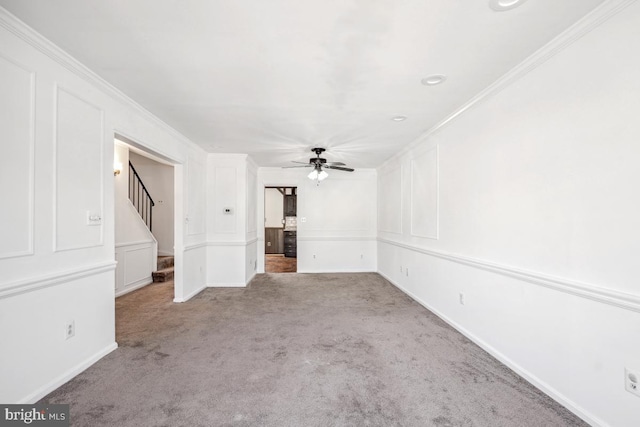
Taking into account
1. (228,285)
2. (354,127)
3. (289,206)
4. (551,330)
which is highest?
(354,127)

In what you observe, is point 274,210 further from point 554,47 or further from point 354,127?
point 554,47

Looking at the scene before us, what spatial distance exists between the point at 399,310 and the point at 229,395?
264cm

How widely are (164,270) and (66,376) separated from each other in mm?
3748

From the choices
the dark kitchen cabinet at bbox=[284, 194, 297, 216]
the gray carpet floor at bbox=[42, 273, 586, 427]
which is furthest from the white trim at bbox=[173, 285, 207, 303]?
the dark kitchen cabinet at bbox=[284, 194, 297, 216]

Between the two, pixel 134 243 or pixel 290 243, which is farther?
pixel 290 243

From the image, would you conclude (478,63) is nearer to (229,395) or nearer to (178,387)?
(229,395)

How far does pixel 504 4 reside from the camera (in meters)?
1.62

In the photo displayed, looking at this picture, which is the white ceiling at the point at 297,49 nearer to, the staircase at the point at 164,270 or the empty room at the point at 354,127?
the empty room at the point at 354,127

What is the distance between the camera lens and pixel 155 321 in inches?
141

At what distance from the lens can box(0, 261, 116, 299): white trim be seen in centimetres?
183

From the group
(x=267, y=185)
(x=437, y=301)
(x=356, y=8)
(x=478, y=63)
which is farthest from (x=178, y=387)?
(x=267, y=185)

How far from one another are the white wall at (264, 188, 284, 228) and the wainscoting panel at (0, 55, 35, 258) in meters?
8.92

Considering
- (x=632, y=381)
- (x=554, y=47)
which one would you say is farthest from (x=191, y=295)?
(x=554, y=47)

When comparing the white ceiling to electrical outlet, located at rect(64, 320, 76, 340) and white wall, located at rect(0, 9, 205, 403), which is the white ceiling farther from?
electrical outlet, located at rect(64, 320, 76, 340)
